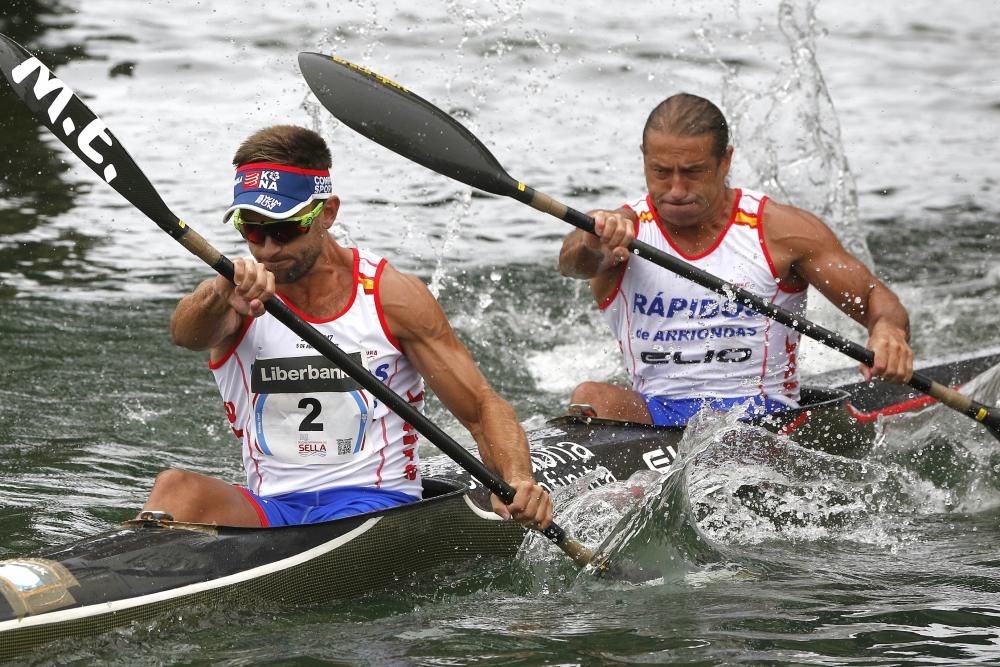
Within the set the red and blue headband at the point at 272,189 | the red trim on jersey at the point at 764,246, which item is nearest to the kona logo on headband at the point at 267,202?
the red and blue headband at the point at 272,189

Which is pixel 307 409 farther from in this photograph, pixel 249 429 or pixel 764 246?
pixel 764 246

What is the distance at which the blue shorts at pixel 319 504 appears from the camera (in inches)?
193

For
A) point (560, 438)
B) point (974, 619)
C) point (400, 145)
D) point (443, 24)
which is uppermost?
point (443, 24)

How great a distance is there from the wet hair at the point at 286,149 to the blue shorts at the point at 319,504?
3.58 feet

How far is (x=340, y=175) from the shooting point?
1240 cm

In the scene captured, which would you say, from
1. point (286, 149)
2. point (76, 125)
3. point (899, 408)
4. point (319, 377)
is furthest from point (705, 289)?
point (76, 125)

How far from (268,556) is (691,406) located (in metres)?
2.36

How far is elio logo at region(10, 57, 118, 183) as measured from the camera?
462cm

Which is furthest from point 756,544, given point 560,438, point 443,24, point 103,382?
point 443,24

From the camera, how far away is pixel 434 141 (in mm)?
5828

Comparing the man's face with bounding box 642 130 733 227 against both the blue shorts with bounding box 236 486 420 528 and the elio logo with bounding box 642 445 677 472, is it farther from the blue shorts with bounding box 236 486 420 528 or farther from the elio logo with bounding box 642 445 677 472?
the blue shorts with bounding box 236 486 420 528

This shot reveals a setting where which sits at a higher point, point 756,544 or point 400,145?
point 400,145

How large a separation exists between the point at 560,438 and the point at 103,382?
10.7ft

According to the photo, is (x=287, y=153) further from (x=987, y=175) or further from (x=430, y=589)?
(x=987, y=175)
